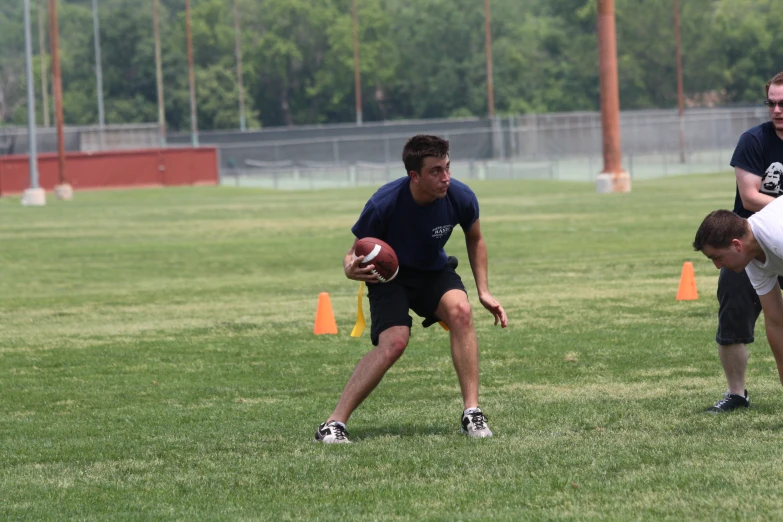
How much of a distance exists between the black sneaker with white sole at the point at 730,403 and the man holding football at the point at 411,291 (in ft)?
4.75

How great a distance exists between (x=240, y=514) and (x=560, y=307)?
326 inches

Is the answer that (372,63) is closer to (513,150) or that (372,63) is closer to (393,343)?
(513,150)

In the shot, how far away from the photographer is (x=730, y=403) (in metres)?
7.67

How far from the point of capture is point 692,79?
315ft

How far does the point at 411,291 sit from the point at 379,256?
16.3 inches

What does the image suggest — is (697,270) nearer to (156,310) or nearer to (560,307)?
(560,307)

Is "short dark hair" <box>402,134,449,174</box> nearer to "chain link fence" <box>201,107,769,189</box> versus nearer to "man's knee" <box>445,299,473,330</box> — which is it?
"man's knee" <box>445,299,473,330</box>

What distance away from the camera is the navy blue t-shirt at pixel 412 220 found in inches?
283

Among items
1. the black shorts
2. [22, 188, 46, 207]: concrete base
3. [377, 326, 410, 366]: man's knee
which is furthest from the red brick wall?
[377, 326, 410, 366]: man's knee

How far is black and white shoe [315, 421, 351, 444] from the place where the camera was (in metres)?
7.10

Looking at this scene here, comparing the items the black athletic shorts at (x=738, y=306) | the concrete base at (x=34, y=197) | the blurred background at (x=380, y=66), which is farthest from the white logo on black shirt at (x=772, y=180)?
the blurred background at (x=380, y=66)

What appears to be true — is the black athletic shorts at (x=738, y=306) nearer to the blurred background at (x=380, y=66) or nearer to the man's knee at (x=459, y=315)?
the man's knee at (x=459, y=315)

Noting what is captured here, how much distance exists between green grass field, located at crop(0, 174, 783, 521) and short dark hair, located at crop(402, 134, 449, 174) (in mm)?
1478

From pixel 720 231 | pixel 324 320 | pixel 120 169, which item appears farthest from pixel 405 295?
pixel 120 169
